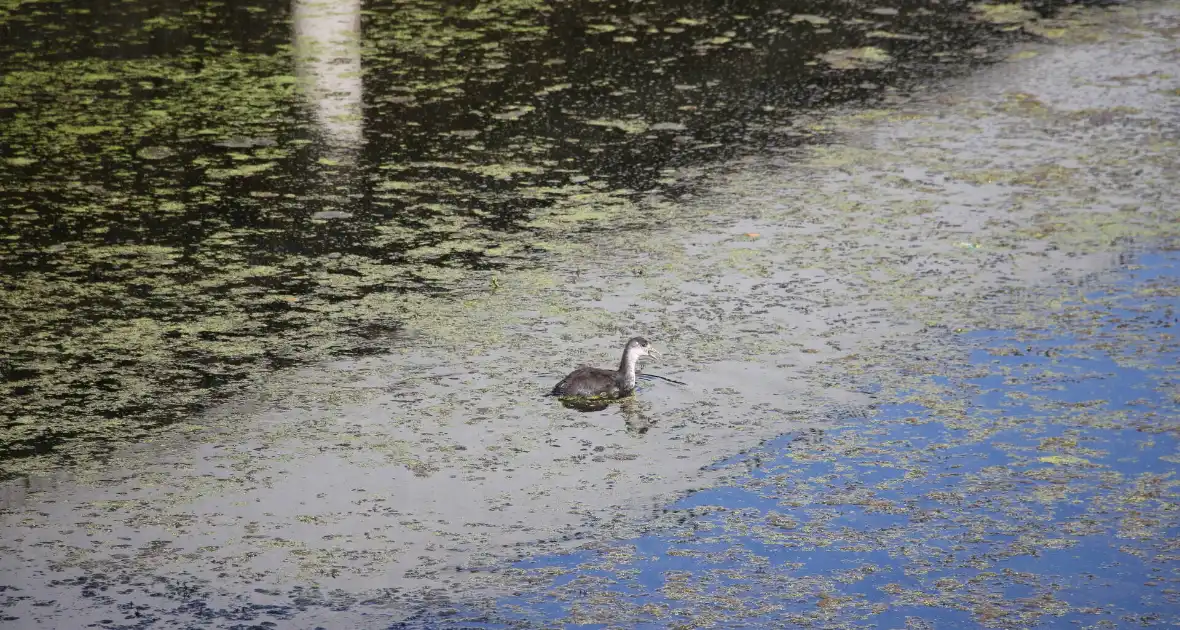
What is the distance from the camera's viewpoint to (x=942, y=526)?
3.26 metres

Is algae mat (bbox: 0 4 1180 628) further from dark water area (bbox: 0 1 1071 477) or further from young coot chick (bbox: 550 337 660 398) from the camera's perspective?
dark water area (bbox: 0 1 1071 477)

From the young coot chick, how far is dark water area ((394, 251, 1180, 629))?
0.42m

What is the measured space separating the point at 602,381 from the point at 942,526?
0.97 m

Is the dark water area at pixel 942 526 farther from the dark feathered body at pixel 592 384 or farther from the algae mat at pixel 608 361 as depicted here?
the dark feathered body at pixel 592 384

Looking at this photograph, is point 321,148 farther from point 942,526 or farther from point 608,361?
point 942,526

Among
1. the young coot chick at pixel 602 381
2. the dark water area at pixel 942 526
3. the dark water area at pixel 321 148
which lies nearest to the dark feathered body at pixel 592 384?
the young coot chick at pixel 602 381

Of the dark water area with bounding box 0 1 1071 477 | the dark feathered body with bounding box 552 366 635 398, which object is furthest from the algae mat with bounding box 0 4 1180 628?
the dark water area with bounding box 0 1 1071 477

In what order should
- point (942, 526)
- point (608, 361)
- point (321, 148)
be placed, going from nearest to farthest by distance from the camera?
point (942, 526)
point (608, 361)
point (321, 148)

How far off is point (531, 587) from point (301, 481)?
72 centimetres

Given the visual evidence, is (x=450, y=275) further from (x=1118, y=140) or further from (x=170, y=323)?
(x=1118, y=140)

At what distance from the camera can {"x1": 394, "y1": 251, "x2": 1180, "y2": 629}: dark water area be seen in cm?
294

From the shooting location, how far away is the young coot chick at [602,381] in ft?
12.6

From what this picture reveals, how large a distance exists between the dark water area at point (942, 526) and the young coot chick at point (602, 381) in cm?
42

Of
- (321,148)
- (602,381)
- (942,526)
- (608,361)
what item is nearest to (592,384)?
(602,381)
